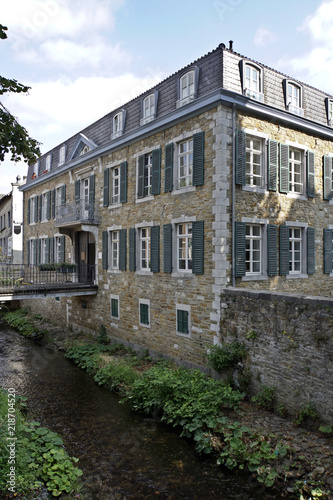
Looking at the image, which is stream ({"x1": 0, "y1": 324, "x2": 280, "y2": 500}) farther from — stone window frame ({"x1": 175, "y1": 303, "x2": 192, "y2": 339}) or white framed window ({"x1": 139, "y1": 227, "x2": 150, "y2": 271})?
white framed window ({"x1": 139, "y1": 227, "x2": 150, "y2": 271})

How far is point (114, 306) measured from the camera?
15492mm

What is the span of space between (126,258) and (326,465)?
990 centimetres

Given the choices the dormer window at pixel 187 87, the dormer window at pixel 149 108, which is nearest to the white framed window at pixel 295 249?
the dormer window at pixel 187 87

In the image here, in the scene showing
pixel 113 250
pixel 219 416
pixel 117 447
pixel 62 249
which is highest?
pixel 62 249

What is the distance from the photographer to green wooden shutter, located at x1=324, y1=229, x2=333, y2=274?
13.4 meters

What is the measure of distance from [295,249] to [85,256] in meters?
9.82

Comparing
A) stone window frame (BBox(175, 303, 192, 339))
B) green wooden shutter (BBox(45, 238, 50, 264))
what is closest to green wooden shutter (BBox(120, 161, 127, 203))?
stone window frame (BBox(175, 303, 192, 339))

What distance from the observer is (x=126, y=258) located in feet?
48.5

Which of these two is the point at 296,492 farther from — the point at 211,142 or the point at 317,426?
the point at 211,142


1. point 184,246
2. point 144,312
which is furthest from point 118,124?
point 144,312

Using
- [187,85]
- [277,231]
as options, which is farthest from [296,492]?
[187,85]

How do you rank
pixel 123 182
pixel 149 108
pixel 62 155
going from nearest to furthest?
pixel 149 108 → pixel 123 182 → pixel 62 155

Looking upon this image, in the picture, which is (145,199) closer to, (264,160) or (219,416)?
(264,160)

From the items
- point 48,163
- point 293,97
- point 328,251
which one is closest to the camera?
point 293,97
